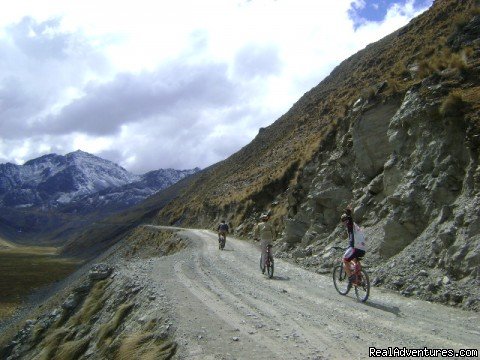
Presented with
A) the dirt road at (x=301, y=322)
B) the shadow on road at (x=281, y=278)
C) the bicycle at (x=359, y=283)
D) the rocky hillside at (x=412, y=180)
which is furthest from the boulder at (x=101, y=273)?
the bicycle at (x=359, y=283)

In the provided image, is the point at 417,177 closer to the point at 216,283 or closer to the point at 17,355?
the point at 216,283

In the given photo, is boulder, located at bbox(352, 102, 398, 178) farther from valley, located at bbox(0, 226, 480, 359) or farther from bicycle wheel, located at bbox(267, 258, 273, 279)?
bicycle wheel, located at bbox(267, 258, 273, 279)

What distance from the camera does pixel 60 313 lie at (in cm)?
2297

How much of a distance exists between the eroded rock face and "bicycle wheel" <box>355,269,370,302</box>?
1.57 m

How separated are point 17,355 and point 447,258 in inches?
830

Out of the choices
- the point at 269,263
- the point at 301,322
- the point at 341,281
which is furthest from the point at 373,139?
the point at 301,322

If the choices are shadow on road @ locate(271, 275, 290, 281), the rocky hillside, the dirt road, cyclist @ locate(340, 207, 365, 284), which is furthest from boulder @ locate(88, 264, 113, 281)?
cyclist @ locate(340, 207, 365, 284)

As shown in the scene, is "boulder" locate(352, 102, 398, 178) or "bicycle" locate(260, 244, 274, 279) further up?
"boulder" locate(352, 102, 398, 178)

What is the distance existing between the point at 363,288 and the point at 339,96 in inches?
2347

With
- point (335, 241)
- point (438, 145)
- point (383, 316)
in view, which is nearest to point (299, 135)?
point (335, 241)

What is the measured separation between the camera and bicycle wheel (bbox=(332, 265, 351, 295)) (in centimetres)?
1425

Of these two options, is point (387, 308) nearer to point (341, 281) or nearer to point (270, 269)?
point (341, 281)

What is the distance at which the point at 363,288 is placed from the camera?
42.7 ft

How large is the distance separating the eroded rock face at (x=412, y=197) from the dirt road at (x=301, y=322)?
130 cm
